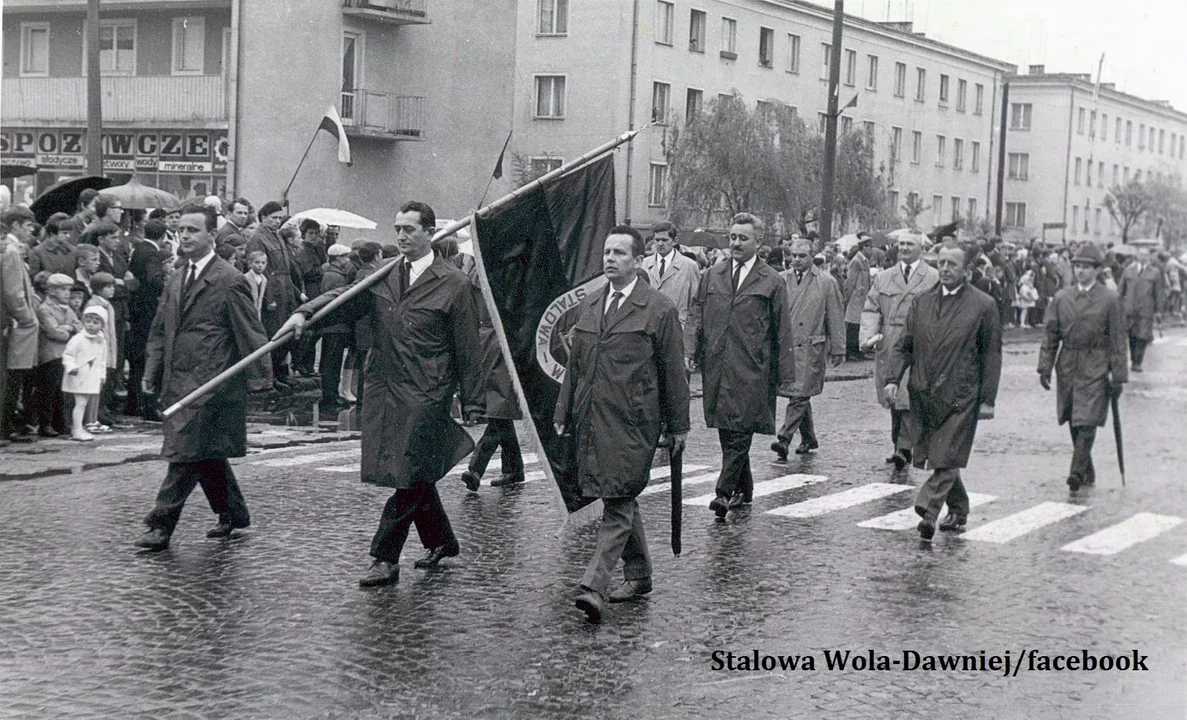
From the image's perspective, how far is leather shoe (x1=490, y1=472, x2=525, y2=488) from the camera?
1161cm

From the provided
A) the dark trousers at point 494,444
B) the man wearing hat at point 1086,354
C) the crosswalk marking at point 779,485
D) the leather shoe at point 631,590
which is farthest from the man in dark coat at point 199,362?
the man wearing hat at point 1086,354

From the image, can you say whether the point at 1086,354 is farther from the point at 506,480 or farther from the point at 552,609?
the point at 552,609

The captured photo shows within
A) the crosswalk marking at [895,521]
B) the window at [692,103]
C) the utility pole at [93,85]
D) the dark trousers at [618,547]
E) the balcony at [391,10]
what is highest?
the balcony at [391,10]

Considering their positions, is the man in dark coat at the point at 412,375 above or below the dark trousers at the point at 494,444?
above

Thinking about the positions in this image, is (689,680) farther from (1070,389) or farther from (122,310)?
(122,310)

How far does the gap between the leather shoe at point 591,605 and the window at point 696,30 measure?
37.6 metres

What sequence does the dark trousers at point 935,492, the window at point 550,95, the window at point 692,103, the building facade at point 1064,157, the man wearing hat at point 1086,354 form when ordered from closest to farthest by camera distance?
1. the dark trousers at point 935,492
2. the man wearing hat at point 1086,354
3. the building facade at point 1064,157
4. the window at point 550,95
5. the window at point 692,103

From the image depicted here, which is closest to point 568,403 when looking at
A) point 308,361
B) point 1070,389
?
point 1070,389

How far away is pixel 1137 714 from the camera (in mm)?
6152

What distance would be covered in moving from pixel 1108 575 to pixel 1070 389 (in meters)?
3.81

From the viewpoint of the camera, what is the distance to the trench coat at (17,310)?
502 inches

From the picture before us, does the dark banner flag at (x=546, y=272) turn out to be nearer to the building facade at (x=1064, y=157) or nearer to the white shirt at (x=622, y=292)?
the white shirt at (x=622, y=292)

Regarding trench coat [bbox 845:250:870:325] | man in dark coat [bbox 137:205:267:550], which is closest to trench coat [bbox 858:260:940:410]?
man in dark coat [bbox 137:205:267:550]

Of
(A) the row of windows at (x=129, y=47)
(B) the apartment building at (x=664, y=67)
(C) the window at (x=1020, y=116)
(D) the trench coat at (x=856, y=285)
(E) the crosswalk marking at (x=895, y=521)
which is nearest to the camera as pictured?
(E) the crosswalk marking at (x=895, y=521)
